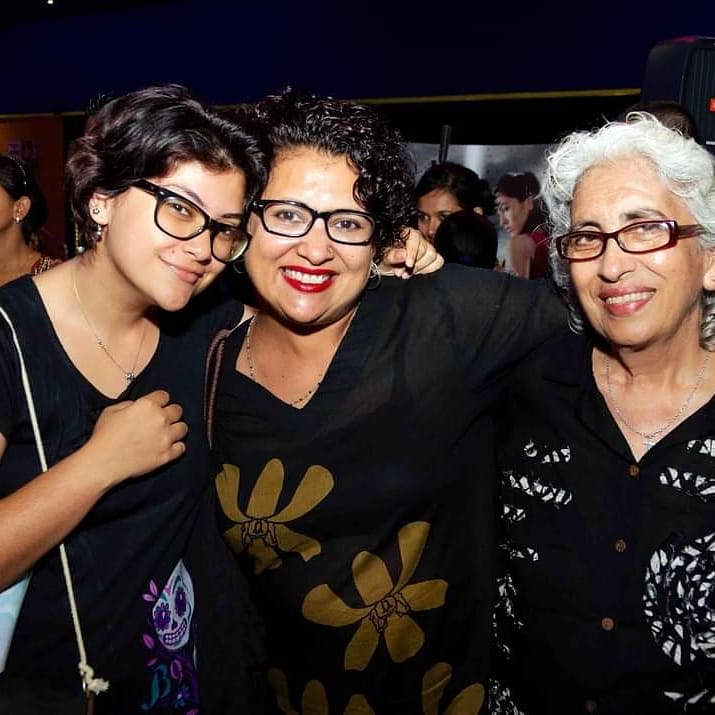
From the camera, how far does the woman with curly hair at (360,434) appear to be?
1792mm

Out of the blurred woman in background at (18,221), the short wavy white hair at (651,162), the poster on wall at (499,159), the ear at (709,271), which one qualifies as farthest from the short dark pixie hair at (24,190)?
the ear at (709,271)

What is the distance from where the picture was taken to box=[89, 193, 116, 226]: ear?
163cm

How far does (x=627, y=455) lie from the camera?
158 cm

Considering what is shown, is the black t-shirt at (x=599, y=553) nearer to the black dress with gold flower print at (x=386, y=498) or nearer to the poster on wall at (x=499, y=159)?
the black dress with gold flower print at (x=386, y=498)

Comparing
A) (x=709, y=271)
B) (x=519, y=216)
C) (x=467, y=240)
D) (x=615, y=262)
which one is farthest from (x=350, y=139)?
(x=519, y=216)

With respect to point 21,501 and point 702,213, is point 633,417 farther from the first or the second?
point 21,501

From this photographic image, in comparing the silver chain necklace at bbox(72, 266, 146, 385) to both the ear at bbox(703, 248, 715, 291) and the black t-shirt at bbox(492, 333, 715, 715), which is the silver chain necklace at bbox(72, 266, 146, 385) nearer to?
the black t-shirt at bbox(492, 333, 715, 715)

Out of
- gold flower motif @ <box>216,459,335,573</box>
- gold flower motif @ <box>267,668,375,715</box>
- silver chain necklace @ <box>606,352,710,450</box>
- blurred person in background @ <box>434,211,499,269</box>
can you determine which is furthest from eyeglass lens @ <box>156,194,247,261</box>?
blurred person in background @ <box>434,211,499,269</box>

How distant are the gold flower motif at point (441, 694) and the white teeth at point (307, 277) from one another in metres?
0.94

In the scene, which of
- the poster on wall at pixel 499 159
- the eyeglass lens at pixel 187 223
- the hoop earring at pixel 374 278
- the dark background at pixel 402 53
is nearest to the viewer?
the eyeglass lens at pixel 187 223

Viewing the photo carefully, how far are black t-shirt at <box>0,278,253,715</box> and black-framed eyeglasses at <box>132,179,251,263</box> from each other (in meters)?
0.29

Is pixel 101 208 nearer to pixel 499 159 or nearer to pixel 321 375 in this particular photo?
pixel 321 375

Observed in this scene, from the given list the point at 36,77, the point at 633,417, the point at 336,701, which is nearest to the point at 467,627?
the point at 336,701

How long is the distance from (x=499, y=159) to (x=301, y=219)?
12.2 ft
